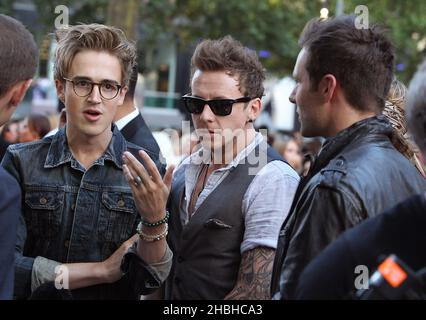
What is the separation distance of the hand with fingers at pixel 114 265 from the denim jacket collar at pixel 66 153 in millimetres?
398

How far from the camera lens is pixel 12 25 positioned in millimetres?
2430

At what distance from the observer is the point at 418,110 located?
1.91 metres

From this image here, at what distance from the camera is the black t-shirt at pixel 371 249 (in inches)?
71.6

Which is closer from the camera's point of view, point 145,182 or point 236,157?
point 145,182

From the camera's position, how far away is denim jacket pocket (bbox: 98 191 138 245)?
3.30m

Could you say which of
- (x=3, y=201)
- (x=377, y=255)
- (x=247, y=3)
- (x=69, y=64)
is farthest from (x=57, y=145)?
(x=247, y=3)

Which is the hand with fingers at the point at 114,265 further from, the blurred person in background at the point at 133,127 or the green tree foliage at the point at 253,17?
the green tree foliage at the point at 253,17

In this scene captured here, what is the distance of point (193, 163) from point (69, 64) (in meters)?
0.82

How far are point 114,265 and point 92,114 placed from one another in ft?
2.24

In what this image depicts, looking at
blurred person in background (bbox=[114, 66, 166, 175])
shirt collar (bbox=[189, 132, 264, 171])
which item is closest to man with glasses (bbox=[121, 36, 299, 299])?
shirt collar (bbox=[189, 132, 264, 171])

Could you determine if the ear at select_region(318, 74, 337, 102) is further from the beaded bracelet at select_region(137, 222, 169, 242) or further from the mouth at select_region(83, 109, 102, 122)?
the mouth at select_region(83, 109, 102, 122)

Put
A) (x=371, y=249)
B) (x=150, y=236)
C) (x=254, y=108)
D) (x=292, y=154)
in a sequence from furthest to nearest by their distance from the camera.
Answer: (x=292, y=154), (x=254, y=108), (x=150, y=236), (x=371, y=249)

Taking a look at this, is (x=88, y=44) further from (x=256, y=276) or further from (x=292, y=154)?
(x=292, y=154)

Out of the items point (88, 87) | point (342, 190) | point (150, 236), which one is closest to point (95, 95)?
point (88, 87)
